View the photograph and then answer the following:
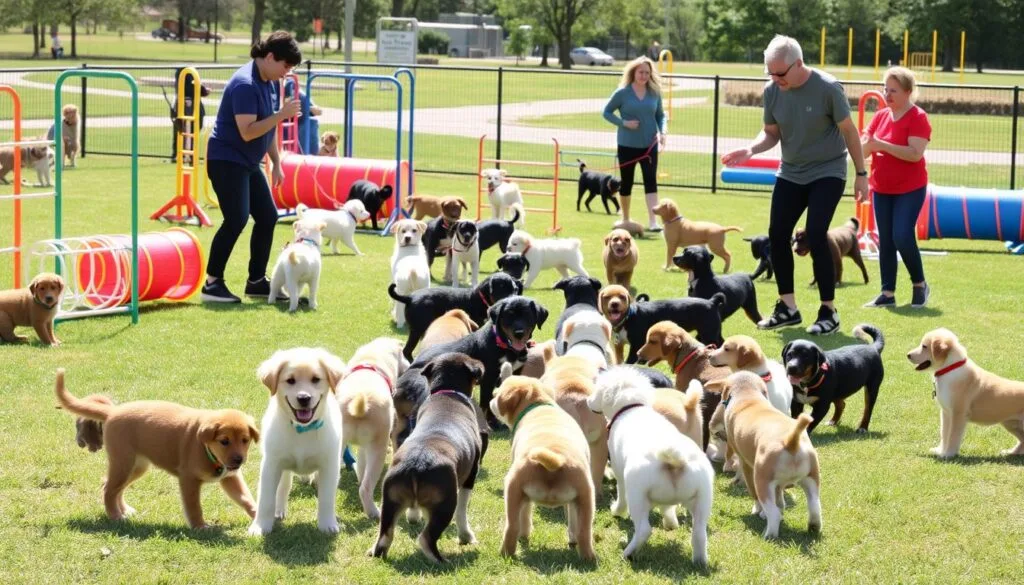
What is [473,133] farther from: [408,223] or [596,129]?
[408,223]

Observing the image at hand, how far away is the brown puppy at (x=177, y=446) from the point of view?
210 inches

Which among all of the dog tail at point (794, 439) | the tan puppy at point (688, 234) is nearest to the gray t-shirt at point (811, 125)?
the tan puppy at point (688, 234)

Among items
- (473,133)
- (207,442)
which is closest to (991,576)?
(207,442)

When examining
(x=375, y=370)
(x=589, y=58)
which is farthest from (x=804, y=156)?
(x=589, y=58)

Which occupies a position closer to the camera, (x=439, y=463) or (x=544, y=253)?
(x=439, y=463)

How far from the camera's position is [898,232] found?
1154 centimetres

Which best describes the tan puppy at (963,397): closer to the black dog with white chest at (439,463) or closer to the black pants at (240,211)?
the black dog with white chest at (439,463)

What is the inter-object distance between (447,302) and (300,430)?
11.4ft

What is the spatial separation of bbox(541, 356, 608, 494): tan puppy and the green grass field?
21 centimetres

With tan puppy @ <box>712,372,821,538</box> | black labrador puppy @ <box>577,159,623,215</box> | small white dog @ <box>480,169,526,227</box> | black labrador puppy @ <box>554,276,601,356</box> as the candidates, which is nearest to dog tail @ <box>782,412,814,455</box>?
tan puppy @ <box>712,372,821,538</box>

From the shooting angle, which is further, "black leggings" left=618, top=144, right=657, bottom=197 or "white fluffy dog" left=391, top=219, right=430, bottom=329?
"black leggings" left=618, top=144, right=657, bottom=197

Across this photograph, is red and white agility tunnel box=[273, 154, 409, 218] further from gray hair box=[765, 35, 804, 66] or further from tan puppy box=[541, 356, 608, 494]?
tan puppy box=[541, 356, 608, 494]

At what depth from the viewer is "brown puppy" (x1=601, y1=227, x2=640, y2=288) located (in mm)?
11344

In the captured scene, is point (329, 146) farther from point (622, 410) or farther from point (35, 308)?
point (622, 410)
